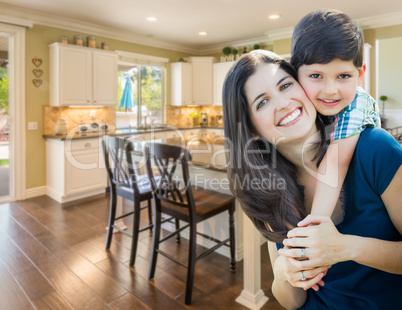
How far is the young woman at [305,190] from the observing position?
22.9 inches

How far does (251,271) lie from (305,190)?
1.46 m

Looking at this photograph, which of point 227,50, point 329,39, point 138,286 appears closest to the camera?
point 329,39

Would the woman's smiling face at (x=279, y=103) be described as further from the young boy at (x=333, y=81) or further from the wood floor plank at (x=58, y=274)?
the wood floor plank at (x=58, y=274)

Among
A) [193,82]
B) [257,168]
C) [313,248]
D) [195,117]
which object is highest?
[193,82]

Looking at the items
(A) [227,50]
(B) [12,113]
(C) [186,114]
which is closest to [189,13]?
(A) [227,50]

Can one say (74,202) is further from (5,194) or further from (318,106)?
(318,106)

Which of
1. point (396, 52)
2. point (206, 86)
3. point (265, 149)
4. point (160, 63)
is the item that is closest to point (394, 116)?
point (396, 52)

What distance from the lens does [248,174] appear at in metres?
0.71

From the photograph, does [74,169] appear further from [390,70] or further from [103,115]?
[390,70]

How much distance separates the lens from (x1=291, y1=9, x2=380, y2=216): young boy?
0.57 metres

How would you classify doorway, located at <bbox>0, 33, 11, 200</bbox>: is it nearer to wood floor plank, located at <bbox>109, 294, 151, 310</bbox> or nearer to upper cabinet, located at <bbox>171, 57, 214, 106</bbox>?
upper cabinet, located at <bbox>171, 57, 214, 106</bbox>

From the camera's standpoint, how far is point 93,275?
235cm

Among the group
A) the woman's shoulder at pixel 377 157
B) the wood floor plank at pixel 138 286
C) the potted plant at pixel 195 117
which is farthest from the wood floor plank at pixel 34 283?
the potted plant at pixel 195 117

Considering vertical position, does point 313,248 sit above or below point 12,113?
below
